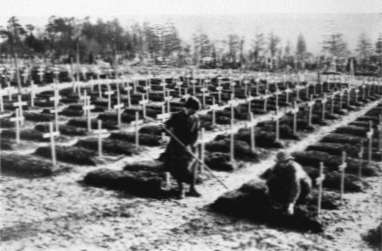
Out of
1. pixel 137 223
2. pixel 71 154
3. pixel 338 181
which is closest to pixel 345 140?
pixel 338 181

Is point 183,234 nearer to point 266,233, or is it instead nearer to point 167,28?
point 266,233

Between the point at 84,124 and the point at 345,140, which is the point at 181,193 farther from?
the point at 84,124

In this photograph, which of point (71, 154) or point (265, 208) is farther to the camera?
point (71, 154)

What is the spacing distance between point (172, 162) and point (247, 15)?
1.87 metres

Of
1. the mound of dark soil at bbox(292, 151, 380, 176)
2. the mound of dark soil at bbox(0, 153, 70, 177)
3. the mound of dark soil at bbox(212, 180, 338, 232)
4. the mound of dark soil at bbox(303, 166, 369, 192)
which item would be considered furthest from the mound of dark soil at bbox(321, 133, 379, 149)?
the mound of dark soil at bbox(0, 153, 70, 177)

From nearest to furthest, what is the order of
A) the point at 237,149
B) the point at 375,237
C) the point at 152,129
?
1. the point at 375,237
2. the point at 152,129
3. the point at 237,149

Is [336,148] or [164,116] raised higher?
[164,116]

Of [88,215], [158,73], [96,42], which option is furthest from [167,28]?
[88,215]

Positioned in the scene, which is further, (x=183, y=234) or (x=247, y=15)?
(x=247, y=15)

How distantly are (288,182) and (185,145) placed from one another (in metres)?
1.26

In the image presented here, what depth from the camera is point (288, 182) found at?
445cm

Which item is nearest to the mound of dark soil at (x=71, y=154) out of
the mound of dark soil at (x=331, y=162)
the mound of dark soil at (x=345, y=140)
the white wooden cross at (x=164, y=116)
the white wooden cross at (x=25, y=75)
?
the white wooden cross at (x=164, y=116)

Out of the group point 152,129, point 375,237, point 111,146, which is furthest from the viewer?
point 111,146

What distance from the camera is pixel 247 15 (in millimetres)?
4895
